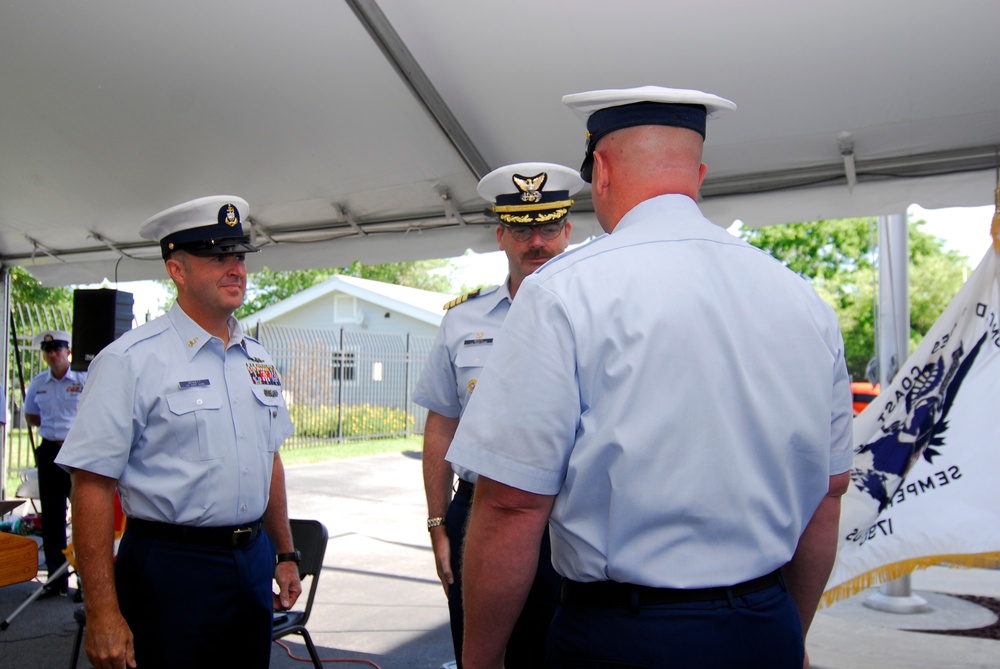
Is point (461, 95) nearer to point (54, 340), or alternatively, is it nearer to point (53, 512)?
point (53, 512)

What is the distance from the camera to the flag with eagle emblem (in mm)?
2861

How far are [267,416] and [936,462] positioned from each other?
241 centimetres

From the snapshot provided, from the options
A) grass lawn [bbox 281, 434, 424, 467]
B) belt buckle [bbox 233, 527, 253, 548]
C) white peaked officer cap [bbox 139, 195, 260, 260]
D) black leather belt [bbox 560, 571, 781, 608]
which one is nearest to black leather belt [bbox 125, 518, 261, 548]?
belt buckle [bbox 233, 527, 253, 548]

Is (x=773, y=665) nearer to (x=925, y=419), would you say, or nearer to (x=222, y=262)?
(x=222, y=262)

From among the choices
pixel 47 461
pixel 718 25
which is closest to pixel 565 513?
pixel 718 25

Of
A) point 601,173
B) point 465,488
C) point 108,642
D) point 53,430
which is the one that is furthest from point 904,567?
point 53,430

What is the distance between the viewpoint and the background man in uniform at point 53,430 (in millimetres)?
6016

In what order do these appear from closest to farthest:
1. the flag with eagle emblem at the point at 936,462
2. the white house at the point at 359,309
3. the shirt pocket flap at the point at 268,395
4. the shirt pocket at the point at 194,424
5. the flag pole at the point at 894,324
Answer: the shirt pocket at the point at 194,424 → the shirt pocket flap at the point at 268,395 → the flag with eagle emblem at the point at 936,462 → the flag pole at the point at 894,324 → the white house at the point at 359,309

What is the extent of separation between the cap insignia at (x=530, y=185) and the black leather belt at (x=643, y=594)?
1668mm

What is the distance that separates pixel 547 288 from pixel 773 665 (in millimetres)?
→ 715

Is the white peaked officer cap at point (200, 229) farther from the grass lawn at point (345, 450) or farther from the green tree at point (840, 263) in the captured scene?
the green tree at point (840, 263)

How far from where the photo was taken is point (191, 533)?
2.34 m

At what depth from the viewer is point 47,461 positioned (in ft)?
20.5

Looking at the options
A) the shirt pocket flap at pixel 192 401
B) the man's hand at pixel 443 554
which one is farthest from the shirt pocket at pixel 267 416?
the man's hand at pixel 443 554
